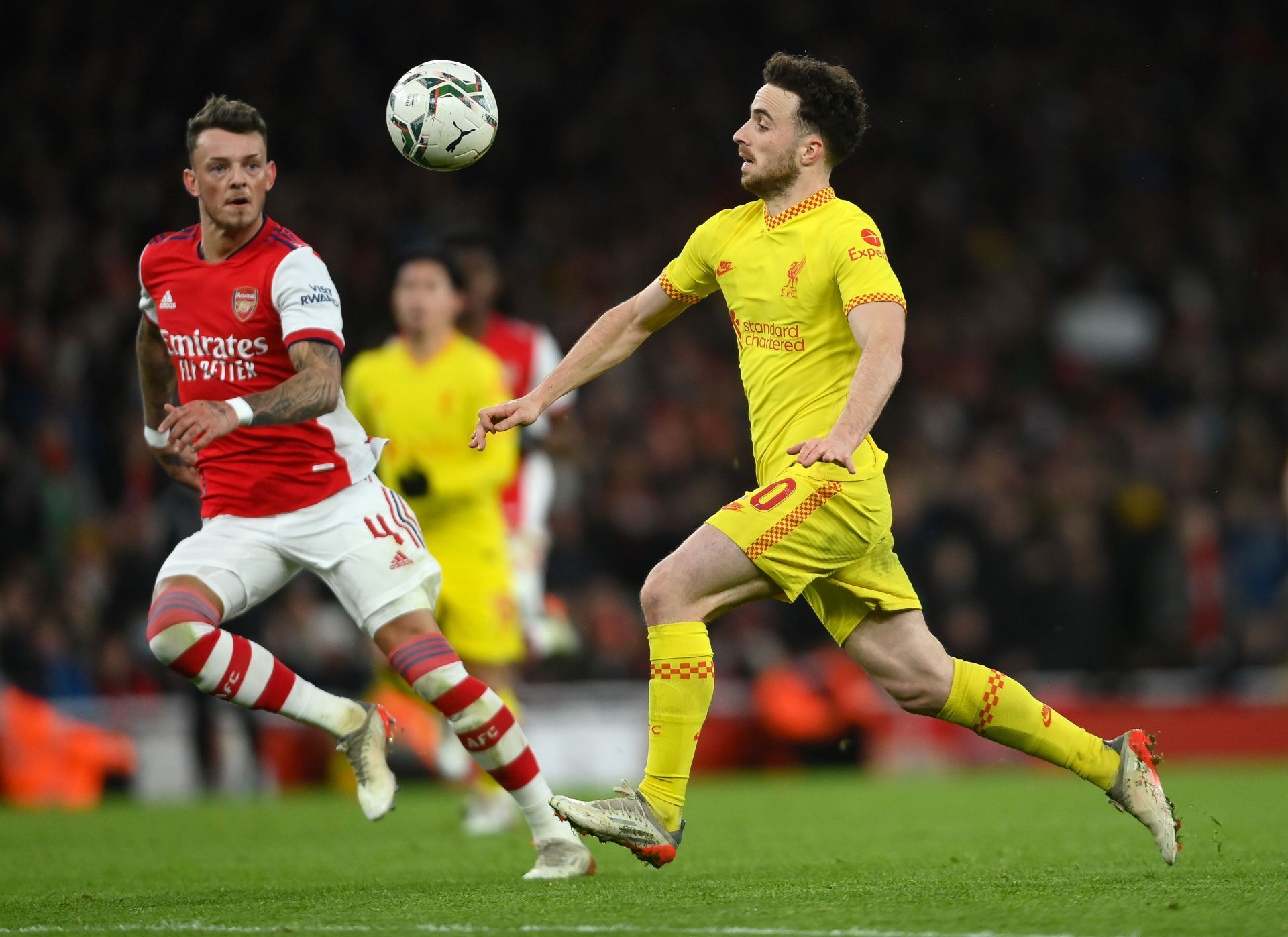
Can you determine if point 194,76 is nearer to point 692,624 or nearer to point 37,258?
point 37,258

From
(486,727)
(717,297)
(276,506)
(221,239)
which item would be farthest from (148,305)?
(717,297)

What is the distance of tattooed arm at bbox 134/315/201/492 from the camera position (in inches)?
244

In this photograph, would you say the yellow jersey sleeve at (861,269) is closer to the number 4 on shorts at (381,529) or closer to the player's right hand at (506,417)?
the player's right hand at (506,417)

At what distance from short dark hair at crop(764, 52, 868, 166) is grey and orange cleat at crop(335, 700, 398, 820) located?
233 cm

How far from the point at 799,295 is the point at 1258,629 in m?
9.83

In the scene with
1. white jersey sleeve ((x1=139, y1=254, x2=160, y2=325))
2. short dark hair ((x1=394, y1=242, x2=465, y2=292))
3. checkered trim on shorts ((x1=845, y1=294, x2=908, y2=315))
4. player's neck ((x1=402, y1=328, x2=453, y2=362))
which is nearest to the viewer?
checkered trim on shorts ((x1=845, y1=294, x2=908, y2=315))

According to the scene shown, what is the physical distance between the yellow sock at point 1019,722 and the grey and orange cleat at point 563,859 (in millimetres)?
1256

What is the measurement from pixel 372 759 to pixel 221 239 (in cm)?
177

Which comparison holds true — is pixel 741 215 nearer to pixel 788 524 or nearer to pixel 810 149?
pixel 810 149

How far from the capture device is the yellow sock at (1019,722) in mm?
5645

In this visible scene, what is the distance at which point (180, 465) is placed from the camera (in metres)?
6.45

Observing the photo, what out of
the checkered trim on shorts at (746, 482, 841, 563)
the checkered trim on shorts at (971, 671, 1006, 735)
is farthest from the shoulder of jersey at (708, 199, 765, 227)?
the checkered trim on shorts at (971, 671, 1006, 735)

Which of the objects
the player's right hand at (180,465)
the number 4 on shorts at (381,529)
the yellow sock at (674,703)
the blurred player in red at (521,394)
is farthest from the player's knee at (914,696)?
the blurred player in red at (521,394)

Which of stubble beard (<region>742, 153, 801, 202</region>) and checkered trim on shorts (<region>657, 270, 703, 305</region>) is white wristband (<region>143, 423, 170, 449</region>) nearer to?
checkered trim on shorts (<region>657, 270, 703, 305</region>)
